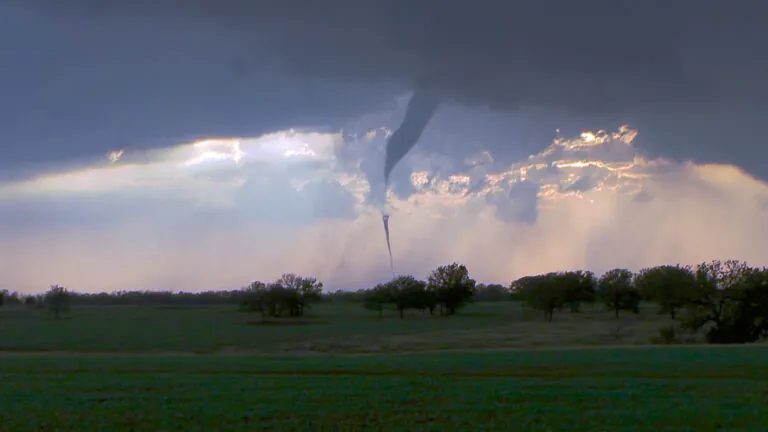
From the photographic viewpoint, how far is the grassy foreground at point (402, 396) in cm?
1772

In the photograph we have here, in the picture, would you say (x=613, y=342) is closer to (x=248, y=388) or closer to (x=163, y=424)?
(x=248, y=388)

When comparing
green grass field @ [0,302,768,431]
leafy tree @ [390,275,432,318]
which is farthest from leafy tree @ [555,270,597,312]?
green grass field @ [0,302,768,431]

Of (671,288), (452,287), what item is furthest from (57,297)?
(671,288)

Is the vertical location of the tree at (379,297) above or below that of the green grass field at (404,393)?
above

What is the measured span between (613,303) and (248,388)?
95.9 m

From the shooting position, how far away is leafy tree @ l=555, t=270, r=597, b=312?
10525 centimetres

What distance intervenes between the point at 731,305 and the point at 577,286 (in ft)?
150

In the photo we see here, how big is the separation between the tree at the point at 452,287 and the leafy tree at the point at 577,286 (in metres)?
17.2

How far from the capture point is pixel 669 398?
21.0m

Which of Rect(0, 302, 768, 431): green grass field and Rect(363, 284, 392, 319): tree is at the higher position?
Rect(363, 284, 392, 319): tree

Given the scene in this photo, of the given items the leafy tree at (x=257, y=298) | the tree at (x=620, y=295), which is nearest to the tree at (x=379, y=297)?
the leafy tree at (x=257, y=298)

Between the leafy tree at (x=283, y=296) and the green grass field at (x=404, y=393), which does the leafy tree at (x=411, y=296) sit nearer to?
the leafy tree at (x=283, y=296)

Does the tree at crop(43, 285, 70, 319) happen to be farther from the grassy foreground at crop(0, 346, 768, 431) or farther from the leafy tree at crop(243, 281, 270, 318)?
the grassy foreground at crop(0, 346, 768, 431)

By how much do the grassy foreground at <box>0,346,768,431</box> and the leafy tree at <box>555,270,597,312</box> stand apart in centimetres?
7336
